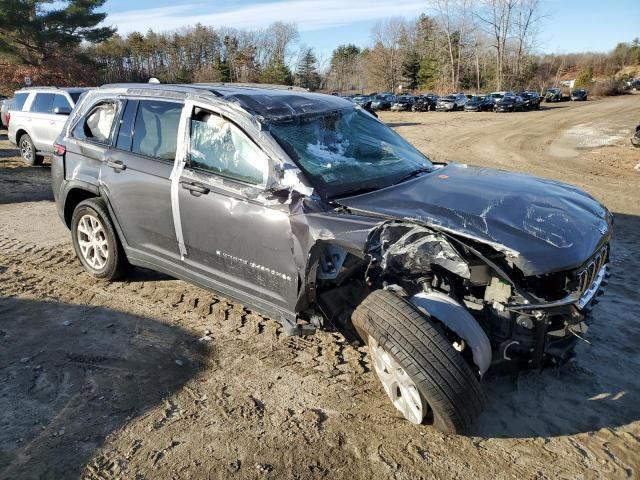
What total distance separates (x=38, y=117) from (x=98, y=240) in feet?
28.2

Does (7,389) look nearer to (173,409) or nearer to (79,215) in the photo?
(173,409)

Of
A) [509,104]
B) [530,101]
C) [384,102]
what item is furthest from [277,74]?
[530,101]

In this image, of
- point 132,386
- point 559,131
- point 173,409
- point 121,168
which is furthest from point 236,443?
point 559,131

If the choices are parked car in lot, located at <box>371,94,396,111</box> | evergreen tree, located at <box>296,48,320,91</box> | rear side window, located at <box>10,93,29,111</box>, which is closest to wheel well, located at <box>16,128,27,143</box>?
rear side window, located at <box>10,93,29,111</box>

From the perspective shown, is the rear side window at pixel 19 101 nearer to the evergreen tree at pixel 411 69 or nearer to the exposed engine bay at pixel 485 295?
Result: the exposed engine bay at pixel 485 295

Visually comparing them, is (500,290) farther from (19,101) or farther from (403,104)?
(403,104)

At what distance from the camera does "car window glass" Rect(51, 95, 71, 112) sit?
11.3 m

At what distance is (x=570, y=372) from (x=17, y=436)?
352 cm

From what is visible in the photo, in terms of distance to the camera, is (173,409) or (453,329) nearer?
(453,329)

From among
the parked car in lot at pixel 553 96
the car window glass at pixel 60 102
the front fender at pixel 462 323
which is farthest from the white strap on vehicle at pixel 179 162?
the parked car in lot at pixel 553 96

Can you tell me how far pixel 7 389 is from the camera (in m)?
3.35

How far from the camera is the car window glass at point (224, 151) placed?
356 centimetres

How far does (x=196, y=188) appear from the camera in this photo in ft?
12.4

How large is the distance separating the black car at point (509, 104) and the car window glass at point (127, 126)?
1526 inches
